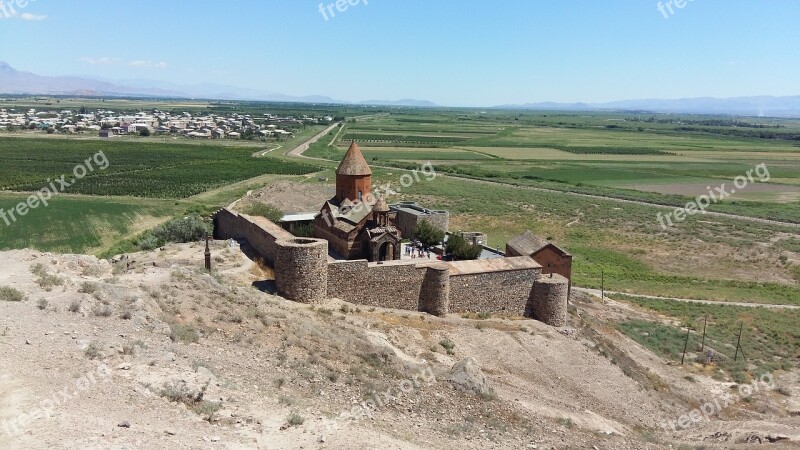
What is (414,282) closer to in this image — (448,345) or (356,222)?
(448,345)

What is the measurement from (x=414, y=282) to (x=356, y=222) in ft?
14.1

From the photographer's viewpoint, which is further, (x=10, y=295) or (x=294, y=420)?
(x=10, y=295)

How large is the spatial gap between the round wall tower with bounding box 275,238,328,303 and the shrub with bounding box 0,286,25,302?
6644mm

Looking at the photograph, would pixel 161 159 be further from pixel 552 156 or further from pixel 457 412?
pixel 457 412

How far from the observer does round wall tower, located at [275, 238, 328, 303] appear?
1605 cm

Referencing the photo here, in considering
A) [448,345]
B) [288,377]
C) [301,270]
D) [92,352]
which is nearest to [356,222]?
[301,270]

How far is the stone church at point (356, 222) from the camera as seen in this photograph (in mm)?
20734

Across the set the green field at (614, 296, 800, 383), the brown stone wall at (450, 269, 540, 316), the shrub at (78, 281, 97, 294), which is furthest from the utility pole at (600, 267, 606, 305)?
the shrub at (78, 281, 97, 294)

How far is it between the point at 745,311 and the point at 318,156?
65963mm

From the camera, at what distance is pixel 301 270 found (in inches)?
634

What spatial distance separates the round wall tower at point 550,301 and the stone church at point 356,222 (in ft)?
17.5

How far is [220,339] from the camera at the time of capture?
37.2 ft

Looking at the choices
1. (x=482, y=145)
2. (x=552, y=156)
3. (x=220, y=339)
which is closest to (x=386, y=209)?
(x=220, y=339)

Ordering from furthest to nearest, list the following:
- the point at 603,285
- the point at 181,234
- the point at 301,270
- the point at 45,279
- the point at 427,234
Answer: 1. the point at 603,285
2. the point at 181,234
3. the point at 427,234
4. the point at 301,270
5. the point at 45,279
